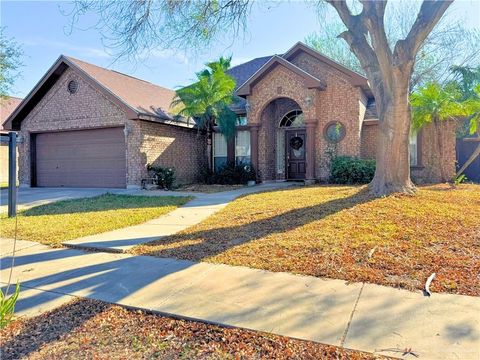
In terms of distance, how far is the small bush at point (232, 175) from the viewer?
1620 centimetres

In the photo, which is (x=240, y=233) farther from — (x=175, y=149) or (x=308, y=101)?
(x=175, y=149)

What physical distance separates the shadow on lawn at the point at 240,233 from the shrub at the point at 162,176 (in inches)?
316

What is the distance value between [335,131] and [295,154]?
101 inches

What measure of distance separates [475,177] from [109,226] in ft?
52.0

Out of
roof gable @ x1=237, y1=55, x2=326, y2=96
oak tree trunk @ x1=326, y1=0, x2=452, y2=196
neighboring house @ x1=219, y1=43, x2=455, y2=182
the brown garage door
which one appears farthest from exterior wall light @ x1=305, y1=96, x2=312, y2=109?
the brown garage door

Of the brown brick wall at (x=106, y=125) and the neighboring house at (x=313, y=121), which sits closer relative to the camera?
the brown brick wall at (x=106, y=125)

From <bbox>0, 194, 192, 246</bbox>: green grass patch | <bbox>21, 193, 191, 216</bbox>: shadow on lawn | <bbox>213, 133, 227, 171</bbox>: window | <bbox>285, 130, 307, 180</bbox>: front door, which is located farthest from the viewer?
<bbox>213, 133, 227, 171</bbox>: window

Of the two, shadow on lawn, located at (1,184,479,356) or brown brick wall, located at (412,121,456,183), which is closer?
shadow on lawn, located at (1,184,479,356)

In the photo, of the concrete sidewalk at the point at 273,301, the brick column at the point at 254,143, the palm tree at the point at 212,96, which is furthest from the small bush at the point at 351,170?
the concrete sidewalk at the point at 273,301

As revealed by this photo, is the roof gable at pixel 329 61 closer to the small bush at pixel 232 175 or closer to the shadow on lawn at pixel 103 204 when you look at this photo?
the small bush at pixel 232 175

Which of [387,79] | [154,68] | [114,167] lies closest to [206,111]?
[114,167]

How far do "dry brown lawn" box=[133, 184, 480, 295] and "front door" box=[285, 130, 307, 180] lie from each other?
8572 millimetres

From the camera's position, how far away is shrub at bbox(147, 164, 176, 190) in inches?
577

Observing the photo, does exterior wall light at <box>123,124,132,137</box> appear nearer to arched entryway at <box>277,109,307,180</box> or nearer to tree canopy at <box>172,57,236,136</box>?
tree canopy at <box>172,57,236,136</box>
